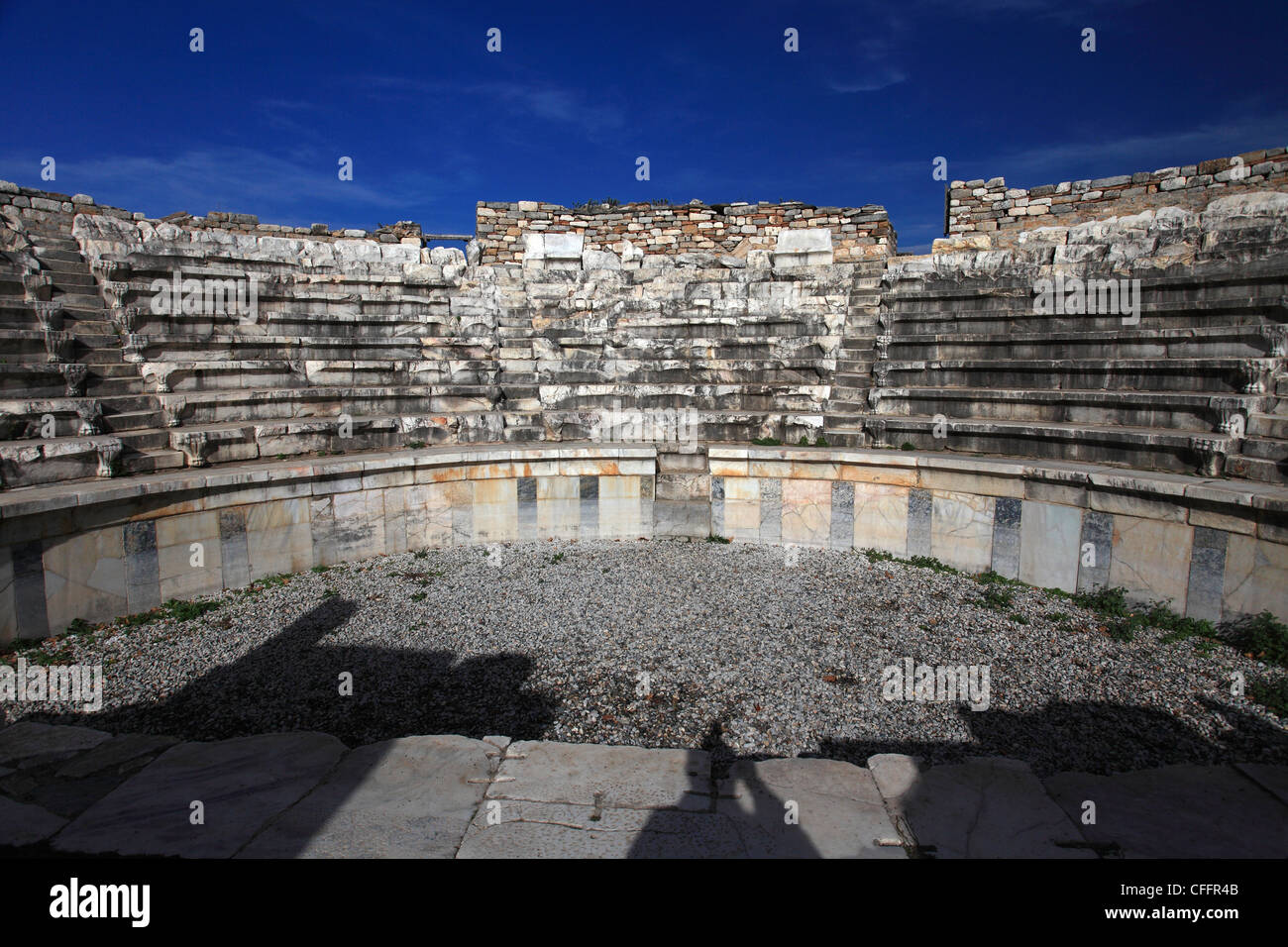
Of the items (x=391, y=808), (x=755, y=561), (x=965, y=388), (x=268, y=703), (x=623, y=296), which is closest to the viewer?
(x=391, y=808)

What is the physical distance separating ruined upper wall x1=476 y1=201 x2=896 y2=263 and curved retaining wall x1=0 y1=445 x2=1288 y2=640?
680 centimetres

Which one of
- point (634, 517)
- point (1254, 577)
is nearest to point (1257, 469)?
point (1254, 577)

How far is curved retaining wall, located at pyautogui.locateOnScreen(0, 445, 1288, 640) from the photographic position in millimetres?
6172

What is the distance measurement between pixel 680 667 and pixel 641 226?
37.1ft

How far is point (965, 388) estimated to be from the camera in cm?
956

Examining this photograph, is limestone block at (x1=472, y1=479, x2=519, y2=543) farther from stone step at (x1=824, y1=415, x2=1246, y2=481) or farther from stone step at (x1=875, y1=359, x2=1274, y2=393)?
stone step at (x1=875, y1=359, x2=1274, y2=393)

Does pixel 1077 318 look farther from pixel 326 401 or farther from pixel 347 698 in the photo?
pixel 326 401

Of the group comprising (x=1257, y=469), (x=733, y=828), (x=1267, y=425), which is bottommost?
(x=733, y=828)

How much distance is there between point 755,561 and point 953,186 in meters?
9.03

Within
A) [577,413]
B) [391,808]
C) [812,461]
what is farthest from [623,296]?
[391,808]

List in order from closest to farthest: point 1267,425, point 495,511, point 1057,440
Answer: point 1267,425 < point 1057,440 < point 495,511

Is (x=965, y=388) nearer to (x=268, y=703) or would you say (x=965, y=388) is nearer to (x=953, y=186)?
(x=953, y=186)

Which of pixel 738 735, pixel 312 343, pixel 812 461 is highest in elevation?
pixel 312 343

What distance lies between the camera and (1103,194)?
11781 millimetres
